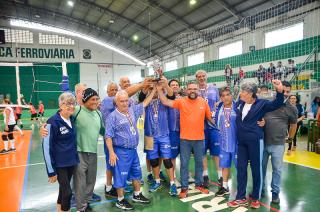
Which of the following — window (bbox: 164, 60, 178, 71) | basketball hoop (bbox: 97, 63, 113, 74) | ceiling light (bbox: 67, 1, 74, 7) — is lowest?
window (bbox: 164, 60, 178, 71)

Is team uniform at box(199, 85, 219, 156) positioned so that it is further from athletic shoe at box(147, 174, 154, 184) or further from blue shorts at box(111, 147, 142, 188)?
blue shorts at box(111, 147, 142, 188)

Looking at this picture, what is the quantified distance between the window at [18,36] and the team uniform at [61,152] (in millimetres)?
28675

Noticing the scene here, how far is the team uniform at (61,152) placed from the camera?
9.68 ft

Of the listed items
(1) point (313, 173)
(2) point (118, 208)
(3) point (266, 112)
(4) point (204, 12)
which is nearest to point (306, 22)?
(4) point (204, 12)

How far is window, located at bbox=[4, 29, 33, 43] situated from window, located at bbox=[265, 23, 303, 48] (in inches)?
→ 984

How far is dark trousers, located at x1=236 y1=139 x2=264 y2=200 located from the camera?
3.63 metres

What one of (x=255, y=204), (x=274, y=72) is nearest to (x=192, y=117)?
(x=255, y=204)

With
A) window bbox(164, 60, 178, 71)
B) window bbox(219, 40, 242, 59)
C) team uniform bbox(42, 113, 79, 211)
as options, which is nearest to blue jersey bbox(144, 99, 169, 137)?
team uniform bbox(42, 113, 79, 211)

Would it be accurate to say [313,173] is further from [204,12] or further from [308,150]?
[204,12]

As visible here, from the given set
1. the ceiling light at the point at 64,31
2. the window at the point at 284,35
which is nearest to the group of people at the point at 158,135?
the window at the point at 284,35

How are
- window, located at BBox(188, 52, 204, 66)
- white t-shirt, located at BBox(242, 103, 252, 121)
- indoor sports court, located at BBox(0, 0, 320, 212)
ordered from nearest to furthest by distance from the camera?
indoor sports court, located at BBox(0, 0, 320, 212), white t-shirt, located at BBox(242, 103, 252, 121), window, located at BBox(188, 52, 204, 66)

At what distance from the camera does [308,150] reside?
7574 mm

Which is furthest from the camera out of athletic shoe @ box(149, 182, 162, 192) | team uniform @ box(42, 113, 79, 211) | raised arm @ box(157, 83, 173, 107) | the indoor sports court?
athletic shoe @ box(149, 182, 162, 192)

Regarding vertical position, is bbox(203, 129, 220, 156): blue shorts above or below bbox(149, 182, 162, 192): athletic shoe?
above
